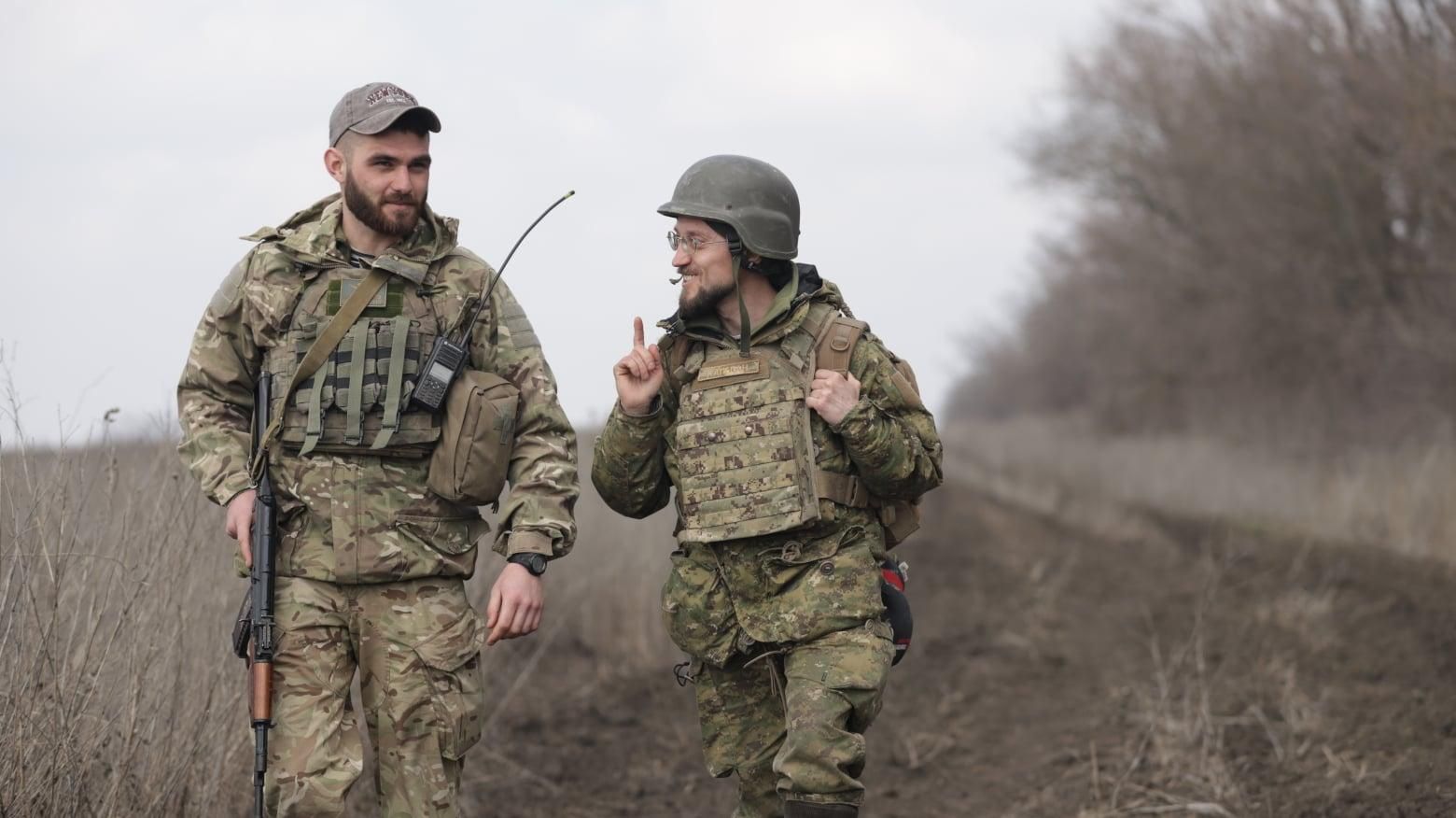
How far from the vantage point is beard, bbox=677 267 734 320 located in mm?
5023

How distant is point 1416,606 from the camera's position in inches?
472

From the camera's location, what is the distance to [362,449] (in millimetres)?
4734

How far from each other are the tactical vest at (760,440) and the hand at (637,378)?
5.3 inches

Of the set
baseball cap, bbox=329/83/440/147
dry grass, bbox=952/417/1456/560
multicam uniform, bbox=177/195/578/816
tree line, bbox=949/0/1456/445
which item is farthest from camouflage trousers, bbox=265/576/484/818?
tree line, bbox=949/0/1456/445

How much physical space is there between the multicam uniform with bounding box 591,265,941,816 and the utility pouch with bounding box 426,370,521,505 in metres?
0.41

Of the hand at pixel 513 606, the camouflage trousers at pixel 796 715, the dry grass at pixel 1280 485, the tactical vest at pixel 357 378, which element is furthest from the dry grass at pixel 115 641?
the dry grass at pixel 1280 485

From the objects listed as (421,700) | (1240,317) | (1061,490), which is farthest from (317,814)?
(1061,490)

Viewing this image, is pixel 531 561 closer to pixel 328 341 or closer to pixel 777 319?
pixel 328 341

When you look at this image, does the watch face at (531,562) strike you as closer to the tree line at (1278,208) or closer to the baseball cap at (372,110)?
the baseball cap at (372,110)

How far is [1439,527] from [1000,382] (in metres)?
59.8

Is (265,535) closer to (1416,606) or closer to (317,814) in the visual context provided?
(317,814)

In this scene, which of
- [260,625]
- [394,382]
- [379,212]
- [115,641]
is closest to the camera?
[260,625]

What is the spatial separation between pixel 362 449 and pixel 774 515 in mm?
1183

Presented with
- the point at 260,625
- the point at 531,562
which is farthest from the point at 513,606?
the point at 260,625
